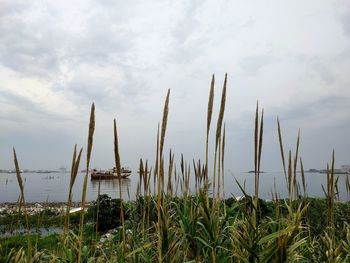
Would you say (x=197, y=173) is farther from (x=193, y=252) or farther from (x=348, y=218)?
(x=348, y=218)

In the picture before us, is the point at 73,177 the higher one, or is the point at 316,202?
the point at 73,177

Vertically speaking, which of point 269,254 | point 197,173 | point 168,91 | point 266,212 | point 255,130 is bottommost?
point 266,212

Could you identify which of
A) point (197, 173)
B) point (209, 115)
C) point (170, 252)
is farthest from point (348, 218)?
point (209, 115)

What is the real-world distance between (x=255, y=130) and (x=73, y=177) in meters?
1.33

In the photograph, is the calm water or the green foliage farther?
the green foliage

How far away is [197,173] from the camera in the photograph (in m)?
4.43

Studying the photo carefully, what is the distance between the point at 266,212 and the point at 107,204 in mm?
5151

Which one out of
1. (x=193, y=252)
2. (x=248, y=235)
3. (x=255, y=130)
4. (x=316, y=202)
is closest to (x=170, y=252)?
(x=193, y=252)

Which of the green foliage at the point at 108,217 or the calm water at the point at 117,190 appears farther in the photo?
the green foliage at the point at 108,217

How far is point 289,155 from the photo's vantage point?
9.43 feet

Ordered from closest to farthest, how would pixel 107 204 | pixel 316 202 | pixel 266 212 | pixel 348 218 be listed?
pixel 348 218 < pixel 316 202 < pixel 266 212 < pixel 107 204

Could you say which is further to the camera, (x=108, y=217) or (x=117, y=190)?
(x=117, y=190)

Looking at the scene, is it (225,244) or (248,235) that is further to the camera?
(225,244)

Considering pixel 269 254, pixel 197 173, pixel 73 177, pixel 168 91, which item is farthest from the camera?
pixel 197 173
